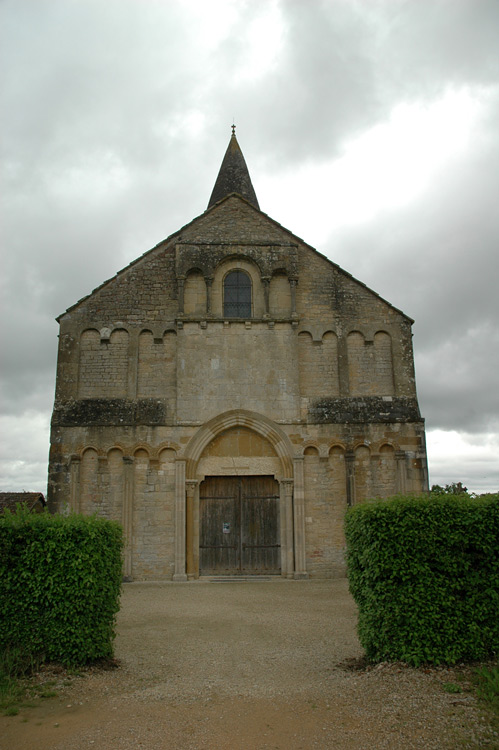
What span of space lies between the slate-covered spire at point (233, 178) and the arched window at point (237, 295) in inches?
266

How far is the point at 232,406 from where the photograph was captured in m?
15.1

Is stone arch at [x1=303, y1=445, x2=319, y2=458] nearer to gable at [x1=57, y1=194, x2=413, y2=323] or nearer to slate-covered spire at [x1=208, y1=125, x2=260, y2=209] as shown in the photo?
gable at [x1=57, y1=194, x2=413, y2=323]

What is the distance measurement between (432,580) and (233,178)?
62.3 feet

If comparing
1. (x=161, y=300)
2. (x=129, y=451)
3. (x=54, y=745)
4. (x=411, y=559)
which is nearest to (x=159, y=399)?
(x=129, y=451)

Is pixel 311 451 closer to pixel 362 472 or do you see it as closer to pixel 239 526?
pixel 362 472

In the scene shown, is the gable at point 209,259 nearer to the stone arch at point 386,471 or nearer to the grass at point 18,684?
the stone arch at point 386,471

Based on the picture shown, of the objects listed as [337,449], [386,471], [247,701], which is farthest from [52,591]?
[386,471]

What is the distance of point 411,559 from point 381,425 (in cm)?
896

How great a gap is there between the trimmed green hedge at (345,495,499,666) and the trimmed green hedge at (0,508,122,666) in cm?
312

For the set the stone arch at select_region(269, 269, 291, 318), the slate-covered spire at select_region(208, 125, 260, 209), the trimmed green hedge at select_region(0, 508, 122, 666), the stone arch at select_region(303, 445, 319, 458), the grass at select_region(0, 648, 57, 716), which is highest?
the slate-covered spire at select_region(208, 125, 260, 209)

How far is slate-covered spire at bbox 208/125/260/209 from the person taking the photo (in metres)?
22.0

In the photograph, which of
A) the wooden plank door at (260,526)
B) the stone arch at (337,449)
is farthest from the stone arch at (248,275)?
the wooden plank door at (260,526)

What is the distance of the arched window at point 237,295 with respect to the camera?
16.0 m

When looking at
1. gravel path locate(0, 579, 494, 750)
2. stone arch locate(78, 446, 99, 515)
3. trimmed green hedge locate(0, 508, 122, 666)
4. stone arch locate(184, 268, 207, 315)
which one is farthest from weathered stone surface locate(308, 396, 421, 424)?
trimmed green hedge locate(0, 508, 122, 666)
